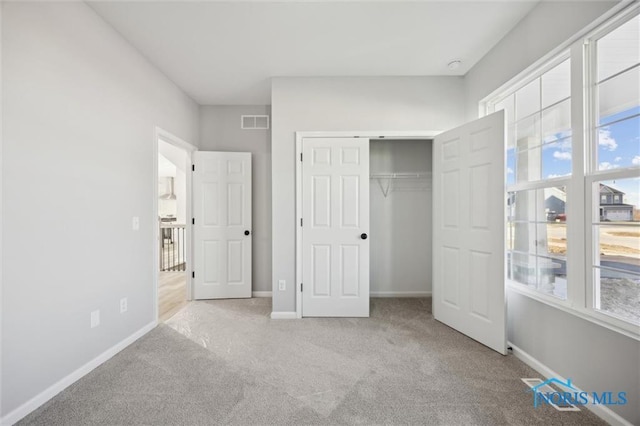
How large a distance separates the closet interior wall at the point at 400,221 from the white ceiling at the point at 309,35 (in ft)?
3.74

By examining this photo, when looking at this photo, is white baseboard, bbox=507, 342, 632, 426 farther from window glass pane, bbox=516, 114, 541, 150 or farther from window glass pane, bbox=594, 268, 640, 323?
window glass pane, bbox=516, 114, 541, 150

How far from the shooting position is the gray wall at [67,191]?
5.37 ft

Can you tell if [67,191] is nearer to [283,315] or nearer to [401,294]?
[283,315]

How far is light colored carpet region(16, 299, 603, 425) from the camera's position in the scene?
1.67 meters

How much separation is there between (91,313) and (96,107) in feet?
5.31

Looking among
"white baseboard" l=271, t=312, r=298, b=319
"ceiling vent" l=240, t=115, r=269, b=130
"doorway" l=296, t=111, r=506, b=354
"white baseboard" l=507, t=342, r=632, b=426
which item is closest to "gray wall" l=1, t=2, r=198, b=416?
"white baseboard" l=271, t=312, r=298, b=319

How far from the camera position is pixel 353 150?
3242mm

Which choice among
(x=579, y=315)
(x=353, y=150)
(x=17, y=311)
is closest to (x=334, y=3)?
(x=353, y=150)

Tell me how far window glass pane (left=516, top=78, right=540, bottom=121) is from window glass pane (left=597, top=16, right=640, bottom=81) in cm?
54

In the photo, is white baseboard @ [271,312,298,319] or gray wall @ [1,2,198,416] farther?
white baseboard @ [271,312,298,319]

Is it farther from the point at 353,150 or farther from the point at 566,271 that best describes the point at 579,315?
the point at 353,150

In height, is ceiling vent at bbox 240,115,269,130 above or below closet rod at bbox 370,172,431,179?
above

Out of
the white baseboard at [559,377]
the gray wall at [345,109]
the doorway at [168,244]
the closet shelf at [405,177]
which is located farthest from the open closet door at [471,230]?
the doorway at [168,244]

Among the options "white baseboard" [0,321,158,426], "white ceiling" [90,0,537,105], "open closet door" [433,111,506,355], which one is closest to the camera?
"white baseboard" [0,321,158,426]
